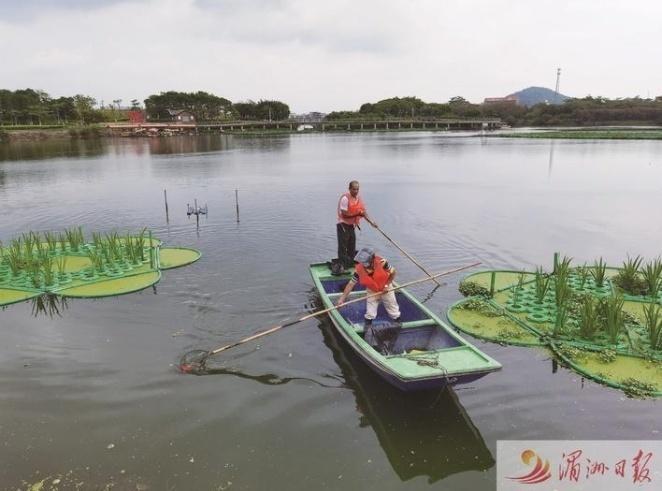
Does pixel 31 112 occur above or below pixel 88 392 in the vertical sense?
above

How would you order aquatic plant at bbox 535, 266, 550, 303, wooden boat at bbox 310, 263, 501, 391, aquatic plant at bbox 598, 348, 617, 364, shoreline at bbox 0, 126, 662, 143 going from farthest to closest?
1. shoreline at bbox 0, 126, 662, 143
2. aquatic plant at bbox 535, 266, 550, 303
3. aquatic plant at bbox 598, 348, 617, 364
4. wooden boat at bbox 310, 263, 501, 391

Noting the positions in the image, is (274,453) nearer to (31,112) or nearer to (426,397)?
(426,397)

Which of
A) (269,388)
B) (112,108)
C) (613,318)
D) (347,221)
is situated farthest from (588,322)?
(112,108)

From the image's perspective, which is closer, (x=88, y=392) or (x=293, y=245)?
(x=88, y=392)

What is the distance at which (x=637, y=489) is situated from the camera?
5.51 metres

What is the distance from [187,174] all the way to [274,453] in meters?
32.3

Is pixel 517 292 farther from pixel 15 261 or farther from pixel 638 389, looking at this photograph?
pixel 15 261

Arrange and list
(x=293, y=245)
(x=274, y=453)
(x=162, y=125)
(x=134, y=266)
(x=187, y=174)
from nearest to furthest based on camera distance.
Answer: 1. (x=274, y=453)
2. (x=134, y=266)
3. (x=293, y=245)
4. (x=187, y=174)
5. (x=162, y=125)

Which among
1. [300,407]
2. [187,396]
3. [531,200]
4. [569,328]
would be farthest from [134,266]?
[531,200]

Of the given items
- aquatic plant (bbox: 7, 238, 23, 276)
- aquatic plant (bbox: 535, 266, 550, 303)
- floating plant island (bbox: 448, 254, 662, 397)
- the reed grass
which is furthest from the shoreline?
aquatic plant (bbox: 7, 238, 23, 276)

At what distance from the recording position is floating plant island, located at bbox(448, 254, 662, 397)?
778 cm

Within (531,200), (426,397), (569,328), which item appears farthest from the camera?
(531,200)

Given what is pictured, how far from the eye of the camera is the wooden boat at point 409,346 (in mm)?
6324

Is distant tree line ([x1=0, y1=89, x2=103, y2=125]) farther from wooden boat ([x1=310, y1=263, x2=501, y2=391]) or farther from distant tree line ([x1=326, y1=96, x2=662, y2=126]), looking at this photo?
wooden boat ([x1=310, y1=263, x2=501, y2=391])
